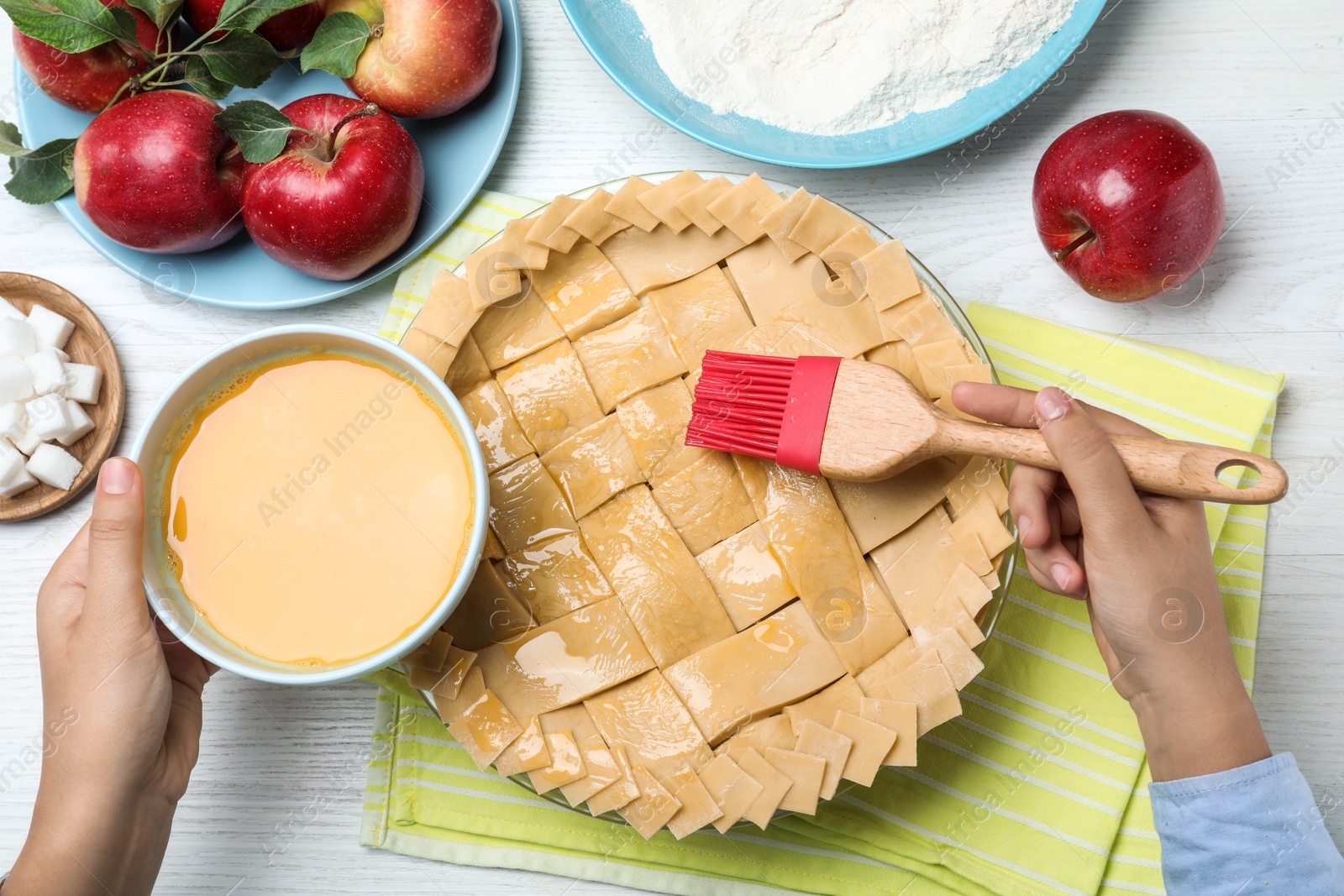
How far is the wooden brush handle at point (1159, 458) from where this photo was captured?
22.3 inches

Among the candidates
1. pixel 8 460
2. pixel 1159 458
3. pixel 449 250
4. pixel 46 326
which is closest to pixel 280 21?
pixel 449 250

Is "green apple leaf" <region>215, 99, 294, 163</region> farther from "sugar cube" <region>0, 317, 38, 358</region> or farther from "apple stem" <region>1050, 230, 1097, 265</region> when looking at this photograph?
"apple stem" <region>1050, 230, 1097, 265</region>

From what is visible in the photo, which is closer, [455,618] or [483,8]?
[455,618]

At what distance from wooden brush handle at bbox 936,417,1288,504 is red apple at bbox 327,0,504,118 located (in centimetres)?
53

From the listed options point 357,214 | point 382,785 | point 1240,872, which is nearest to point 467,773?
point 382,785

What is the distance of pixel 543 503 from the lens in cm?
71

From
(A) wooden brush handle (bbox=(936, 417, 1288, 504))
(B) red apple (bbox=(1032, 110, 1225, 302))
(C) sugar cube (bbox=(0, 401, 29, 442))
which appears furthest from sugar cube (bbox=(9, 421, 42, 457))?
(B) red apple (bbox=(1032, 110, 1225, 302))

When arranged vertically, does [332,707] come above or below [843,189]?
below

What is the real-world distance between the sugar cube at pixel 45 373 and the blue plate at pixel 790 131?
0.57 metres

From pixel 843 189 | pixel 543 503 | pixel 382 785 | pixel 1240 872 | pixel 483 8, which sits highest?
pixel 483 8

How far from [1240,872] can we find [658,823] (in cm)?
43

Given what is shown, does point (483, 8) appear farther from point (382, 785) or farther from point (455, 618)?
point (382, 785)

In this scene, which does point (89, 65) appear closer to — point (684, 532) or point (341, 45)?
point (341, 45)

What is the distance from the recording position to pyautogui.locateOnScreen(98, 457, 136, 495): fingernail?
0.60 metres
